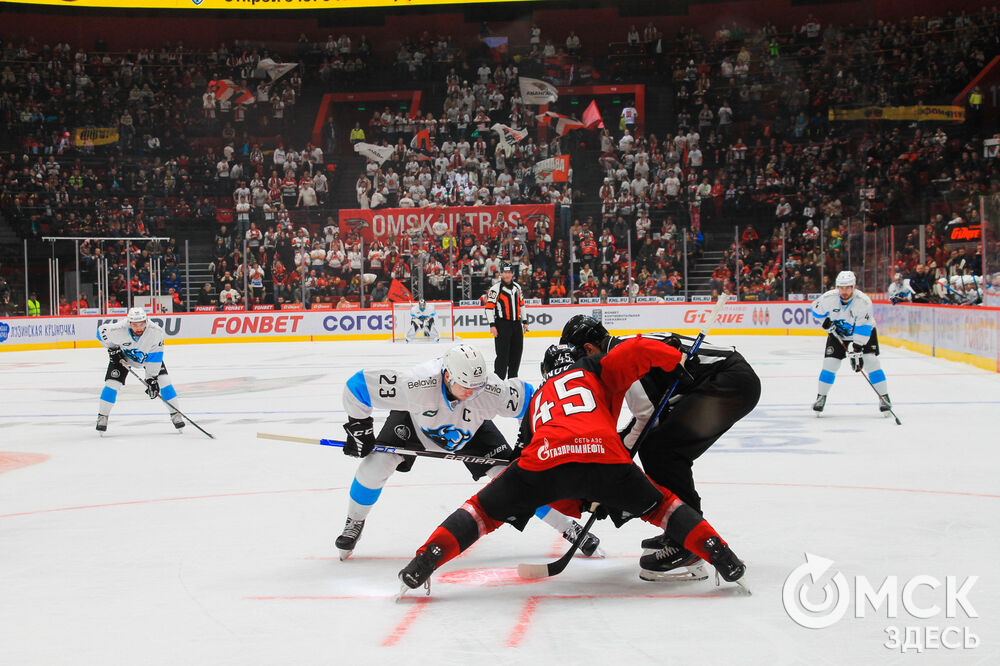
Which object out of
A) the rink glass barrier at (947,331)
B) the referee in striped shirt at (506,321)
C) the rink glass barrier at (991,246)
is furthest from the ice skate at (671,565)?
the rink glass barrier at (991,246)

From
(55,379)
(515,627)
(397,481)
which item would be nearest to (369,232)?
(55,379)

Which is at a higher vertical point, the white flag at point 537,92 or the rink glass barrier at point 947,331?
the white flag at point 537,92

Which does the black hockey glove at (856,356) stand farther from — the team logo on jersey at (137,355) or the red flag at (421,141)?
the red flag at (421,141)

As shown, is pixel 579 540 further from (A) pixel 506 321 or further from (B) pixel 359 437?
(A) pixel 506 321

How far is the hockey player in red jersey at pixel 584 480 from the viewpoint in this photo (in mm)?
3869

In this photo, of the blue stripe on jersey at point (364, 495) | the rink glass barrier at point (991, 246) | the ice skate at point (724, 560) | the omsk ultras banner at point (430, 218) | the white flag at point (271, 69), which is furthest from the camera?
the white flag at point (271, 69)

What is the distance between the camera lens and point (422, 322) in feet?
76.1

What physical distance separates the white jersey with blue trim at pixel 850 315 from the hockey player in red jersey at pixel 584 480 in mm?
6282

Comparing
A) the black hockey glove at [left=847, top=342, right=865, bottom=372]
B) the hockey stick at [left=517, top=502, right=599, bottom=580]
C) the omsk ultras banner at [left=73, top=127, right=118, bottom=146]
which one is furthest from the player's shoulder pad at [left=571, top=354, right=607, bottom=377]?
the omsk ultras banner at [left=73, top=127, right=118, bottom=146]

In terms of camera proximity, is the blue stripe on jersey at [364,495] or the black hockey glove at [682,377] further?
the blue stripe on jersey at [364,495]

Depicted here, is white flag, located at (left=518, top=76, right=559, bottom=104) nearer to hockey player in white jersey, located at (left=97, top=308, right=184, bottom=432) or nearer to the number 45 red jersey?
hockey player in white jersey, located at (left=97, top=308, right=184, bottom=432)

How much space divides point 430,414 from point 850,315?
6508 millimetres

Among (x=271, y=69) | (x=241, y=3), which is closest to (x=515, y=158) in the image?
(x=271, y=69)

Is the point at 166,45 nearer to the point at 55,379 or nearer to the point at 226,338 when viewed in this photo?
the point at 226,338
